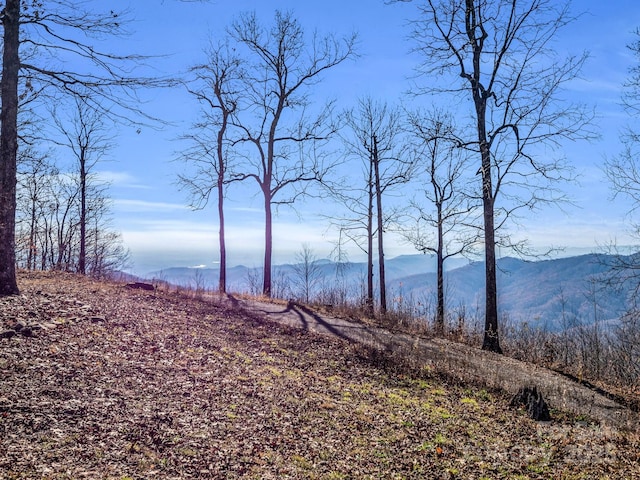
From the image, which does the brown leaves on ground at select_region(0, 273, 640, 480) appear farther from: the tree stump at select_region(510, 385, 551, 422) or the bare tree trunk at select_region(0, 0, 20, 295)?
the bare tree trunk at select_region(0, 0, 20, 295)

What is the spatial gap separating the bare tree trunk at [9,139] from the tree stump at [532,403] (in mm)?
9960

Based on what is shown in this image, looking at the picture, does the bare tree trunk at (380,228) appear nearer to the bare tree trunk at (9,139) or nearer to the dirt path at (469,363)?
the dirt path at (469,363)

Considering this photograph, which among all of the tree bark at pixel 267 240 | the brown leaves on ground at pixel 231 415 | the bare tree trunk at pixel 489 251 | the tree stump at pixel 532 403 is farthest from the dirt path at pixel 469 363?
the tree bark at pixel 267 240

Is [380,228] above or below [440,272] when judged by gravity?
above

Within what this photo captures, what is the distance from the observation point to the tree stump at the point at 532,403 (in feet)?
24.6

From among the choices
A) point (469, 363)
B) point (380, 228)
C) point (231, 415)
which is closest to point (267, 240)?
point (380, 228)

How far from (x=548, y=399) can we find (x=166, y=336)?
7412mm

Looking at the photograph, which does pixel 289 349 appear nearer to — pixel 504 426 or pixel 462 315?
pixel 504 426

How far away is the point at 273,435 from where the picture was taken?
537 cm

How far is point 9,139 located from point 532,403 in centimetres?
1124

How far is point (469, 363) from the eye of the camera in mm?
10586

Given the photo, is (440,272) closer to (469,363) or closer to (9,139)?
(469,363)

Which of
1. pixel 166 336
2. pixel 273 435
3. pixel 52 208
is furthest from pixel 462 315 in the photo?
pixel 52 208

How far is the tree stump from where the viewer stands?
7.51 metres
